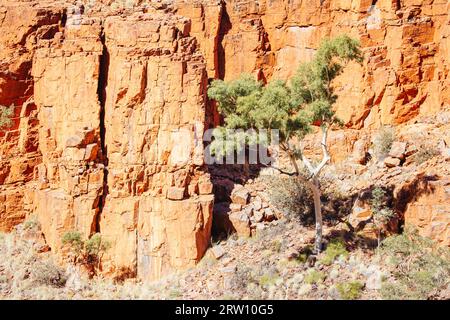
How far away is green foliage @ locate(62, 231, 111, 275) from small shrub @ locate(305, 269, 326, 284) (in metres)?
6.78

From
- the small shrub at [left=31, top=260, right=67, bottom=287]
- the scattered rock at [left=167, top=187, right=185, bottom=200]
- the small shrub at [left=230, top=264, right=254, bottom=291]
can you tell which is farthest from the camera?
the scattered rock at [left=167, top=187, right=185, bottom=200]

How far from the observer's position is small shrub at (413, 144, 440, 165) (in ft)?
67.3

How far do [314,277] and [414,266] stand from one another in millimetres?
2967

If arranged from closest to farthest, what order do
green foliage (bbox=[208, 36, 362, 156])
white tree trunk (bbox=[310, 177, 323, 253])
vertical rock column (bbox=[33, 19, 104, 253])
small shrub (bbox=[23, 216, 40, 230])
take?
green foliage (bbox=[208, 36, 362, 156]) < white tree trunk (bbox=[310, 177, 323, 253]) < vertical rock column (bbox=[33, 19, 104, 253]) < small shrub (bbox=[23, 216, 40, 230])

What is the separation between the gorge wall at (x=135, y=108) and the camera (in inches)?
779

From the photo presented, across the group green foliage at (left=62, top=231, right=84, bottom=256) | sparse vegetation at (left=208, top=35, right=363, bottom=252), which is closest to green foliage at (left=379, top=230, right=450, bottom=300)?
sparse vegetation at (left=208, top=35, right=363, bottom=252)

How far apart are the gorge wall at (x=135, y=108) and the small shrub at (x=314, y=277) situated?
12.4 ft

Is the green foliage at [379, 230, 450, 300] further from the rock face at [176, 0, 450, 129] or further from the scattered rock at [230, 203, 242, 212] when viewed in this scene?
the rock face at [176, 0, 450, 129]

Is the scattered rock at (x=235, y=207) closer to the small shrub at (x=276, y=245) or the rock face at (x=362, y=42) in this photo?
the small shrub at (x=276, y=245)

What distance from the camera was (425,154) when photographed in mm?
20625
